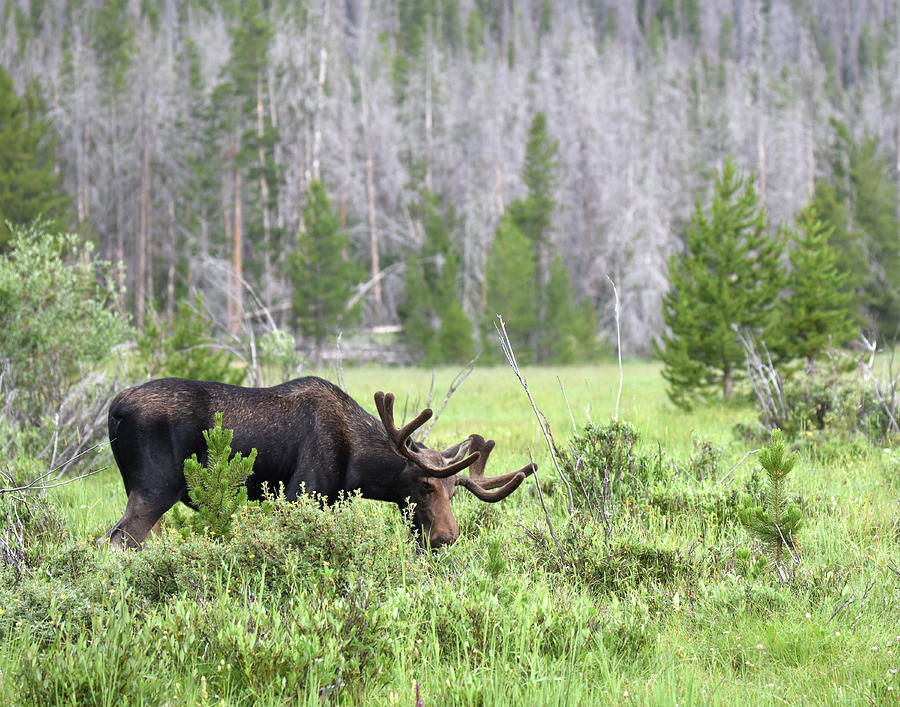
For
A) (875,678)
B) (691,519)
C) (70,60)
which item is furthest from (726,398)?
(70,60)

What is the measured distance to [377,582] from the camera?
438 centimetres

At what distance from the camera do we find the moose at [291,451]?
16.9 ft

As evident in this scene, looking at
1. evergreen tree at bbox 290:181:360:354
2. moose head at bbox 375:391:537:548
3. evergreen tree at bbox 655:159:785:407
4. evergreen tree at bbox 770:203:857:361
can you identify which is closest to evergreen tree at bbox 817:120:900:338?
evergreen tree at bbox 290:181:360:354

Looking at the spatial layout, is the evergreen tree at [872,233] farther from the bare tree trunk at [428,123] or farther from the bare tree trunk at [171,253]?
the bare tree trunk at [171,253]

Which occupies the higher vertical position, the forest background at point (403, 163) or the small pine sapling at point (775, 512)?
the forest background at point (403, 163)

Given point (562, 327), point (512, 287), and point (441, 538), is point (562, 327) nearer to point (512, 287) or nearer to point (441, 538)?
point (512, 287)

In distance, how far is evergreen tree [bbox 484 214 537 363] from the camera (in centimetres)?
3092

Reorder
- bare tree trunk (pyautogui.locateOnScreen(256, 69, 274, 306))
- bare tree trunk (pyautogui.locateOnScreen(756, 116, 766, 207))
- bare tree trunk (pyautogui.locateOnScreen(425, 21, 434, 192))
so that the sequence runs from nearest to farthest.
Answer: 1. bare tree trunk (pyautogui.locateOnScreen(256, 69, 274, 306))
2. bare tree trunk (pyautogui.locateOnScreen(425, 21, 434, 192))
3. bare tree trunk (pyautogui.locateOnScreen(756, 116, 766, 207))

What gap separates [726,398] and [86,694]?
13.1 m

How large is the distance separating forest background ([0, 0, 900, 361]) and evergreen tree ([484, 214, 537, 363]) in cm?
16

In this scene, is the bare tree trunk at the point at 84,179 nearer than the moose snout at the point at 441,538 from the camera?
No

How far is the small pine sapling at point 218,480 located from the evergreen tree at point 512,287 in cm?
2574

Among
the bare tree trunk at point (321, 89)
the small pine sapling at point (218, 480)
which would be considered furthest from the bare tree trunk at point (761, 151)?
the small pine sapling at point (218, 480)

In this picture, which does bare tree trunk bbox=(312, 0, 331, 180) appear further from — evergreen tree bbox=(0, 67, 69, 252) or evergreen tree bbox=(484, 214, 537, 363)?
evergreen tree bbox=(0, 67, 69, 252)
